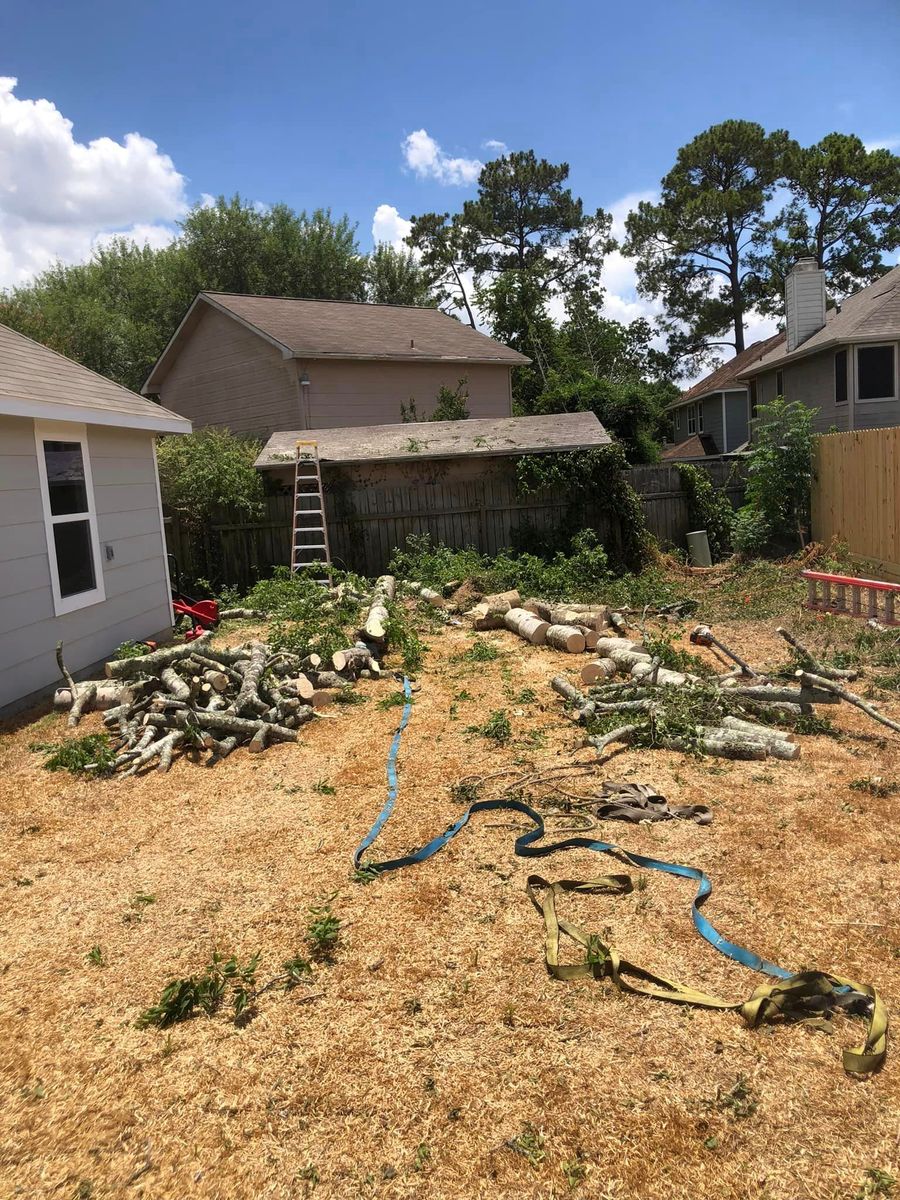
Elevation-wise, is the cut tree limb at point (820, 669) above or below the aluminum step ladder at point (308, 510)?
below

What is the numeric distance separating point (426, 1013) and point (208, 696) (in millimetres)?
4642

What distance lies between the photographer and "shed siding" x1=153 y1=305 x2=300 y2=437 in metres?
19.5

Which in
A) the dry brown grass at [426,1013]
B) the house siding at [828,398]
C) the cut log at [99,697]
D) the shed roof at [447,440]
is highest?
the house siding at [828,398]

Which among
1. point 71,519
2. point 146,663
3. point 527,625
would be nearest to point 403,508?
point 527,625

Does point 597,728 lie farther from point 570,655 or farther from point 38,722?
point 38,722

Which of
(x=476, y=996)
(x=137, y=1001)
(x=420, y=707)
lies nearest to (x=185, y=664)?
(x=420, y=707)

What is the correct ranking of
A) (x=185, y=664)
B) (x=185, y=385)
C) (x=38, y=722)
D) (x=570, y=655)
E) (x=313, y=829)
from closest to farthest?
(x=313, y=829), (x=38, y=722), (x=185, y=664), (x=570, y=655), (x=185, y=385)

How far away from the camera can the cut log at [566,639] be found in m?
9.41

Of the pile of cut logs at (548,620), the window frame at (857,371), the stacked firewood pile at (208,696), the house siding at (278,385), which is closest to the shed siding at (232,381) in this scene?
the house siding at (278,385)

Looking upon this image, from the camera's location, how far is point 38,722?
706cm

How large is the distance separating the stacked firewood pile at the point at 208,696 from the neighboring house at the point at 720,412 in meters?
24.6

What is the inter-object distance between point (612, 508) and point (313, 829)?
10665 millimetres

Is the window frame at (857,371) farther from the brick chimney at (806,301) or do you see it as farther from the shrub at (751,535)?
the shrub at (751,535)

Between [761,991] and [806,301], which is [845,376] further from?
[761,991]
